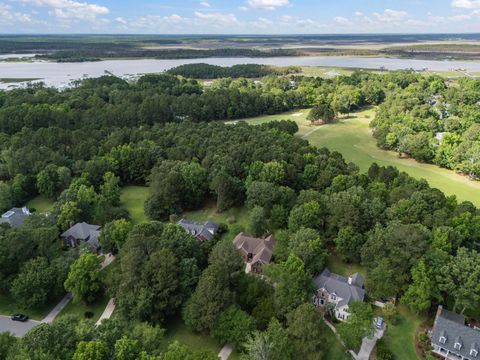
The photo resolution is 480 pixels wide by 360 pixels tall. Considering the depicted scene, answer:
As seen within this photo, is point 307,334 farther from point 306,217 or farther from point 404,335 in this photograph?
point 306,217

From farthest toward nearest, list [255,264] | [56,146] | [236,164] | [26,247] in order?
[56,146] → [236,164] → [255,264] → [26,247]

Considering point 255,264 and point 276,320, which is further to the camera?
point 255,264

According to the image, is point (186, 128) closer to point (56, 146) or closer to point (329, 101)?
point (56, 146)

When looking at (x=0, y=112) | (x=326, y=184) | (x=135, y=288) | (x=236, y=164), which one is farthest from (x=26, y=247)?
(x=0, y=112)

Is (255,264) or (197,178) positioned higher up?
(197,178)

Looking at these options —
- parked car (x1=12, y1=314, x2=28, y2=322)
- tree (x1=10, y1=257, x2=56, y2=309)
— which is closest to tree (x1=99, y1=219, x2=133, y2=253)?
tree (x1=10, y1=257, x2=56, y2=309)

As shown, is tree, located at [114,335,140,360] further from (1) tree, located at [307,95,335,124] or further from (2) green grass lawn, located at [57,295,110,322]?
(1) tree, located at [307,95,335,124]

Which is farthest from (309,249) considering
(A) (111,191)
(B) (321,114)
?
(B) (321,114)
